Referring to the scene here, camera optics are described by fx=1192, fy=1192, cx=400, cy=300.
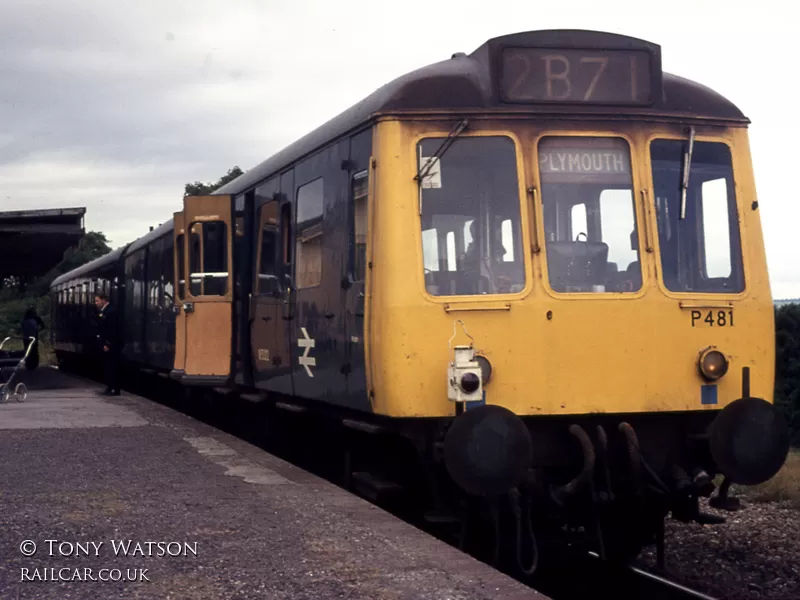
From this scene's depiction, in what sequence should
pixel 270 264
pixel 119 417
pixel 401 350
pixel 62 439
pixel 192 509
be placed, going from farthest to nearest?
pixel 119 417 < pixel 62 439 < pixel 270 264 < pixel 192 509 < pixel 401 350

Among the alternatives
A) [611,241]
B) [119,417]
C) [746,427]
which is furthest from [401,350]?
[119,417]

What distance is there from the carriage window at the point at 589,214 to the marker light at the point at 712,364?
561mm

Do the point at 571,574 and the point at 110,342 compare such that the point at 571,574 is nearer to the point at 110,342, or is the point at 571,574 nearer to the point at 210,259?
the point at 210,259

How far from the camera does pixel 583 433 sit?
6617 mm

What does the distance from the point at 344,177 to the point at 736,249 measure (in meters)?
2.49

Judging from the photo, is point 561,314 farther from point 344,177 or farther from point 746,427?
point 344,177

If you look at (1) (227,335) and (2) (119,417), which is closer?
(1) (227,335)

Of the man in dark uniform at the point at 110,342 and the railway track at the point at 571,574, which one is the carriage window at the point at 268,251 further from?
the man in dark uniform at the point at 110,342

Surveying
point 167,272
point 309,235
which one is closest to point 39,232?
point 167,272

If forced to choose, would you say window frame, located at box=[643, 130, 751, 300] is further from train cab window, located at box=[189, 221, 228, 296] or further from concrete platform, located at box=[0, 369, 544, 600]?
train cab window, located at box=[189, 221, 228, 296]

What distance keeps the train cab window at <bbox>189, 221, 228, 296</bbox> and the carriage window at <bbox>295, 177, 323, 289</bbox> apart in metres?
2.83

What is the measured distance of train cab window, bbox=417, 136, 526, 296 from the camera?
268 inches

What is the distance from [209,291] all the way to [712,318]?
20.6 feet

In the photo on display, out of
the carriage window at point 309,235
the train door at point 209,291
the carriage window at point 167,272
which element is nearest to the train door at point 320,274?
the carriage window at point 309,235
